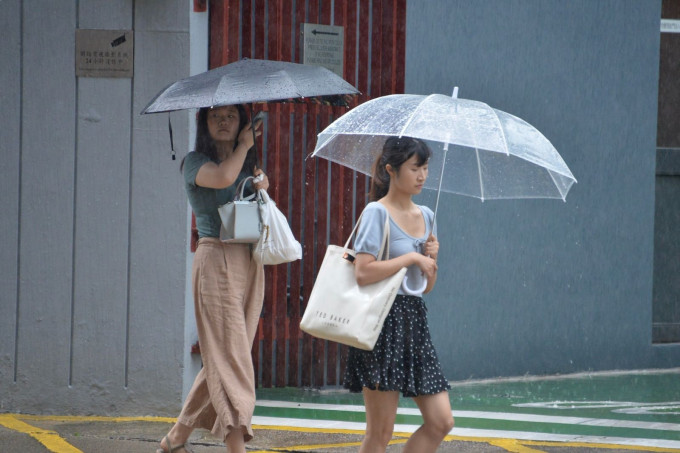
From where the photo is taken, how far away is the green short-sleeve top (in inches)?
213

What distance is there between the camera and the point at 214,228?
5441mm

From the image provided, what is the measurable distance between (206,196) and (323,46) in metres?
2.94

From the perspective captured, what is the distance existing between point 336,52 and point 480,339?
9.22 ft

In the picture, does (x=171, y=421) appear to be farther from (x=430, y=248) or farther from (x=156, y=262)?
(x=430, y=248)

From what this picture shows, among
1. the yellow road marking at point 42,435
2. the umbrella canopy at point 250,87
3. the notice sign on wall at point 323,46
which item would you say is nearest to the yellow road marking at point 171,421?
the yellow road marking at point 42,435

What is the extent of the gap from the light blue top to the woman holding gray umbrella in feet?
2.87

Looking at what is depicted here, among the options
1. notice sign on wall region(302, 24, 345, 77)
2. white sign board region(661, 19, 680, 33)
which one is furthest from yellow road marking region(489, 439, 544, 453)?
white sign board region(661, 19, 680, 33)

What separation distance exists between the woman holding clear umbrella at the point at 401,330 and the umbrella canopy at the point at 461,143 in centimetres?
18

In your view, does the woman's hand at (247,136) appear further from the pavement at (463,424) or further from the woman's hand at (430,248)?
the pavement at (463,424)

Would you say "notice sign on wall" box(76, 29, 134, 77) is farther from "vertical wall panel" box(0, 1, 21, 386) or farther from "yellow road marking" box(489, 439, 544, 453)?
"yellow road marking" box(489, 439, 544, 453)

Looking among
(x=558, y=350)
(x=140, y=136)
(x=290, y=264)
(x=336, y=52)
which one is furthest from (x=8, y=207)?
(x=558, y=350)

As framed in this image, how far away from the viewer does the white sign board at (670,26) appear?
10.3 meters

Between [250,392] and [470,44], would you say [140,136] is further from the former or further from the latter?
[470,44]

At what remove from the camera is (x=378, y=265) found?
4.64 m
